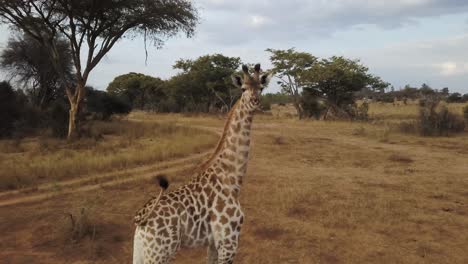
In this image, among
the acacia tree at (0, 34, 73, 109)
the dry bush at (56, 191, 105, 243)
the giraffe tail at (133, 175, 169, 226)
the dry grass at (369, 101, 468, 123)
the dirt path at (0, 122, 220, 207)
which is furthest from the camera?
the dry grass at (369, 101, 468, 123)

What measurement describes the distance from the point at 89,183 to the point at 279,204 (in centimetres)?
423

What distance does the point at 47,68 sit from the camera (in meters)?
27.0

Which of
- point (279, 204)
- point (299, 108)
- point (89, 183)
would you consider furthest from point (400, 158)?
A: point (299, 108)

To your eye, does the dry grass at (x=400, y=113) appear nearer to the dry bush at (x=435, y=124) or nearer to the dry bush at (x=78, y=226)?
the dry bush at (x=435, y=124)

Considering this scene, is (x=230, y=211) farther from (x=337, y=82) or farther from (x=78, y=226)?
Result: (x=337, y=82)

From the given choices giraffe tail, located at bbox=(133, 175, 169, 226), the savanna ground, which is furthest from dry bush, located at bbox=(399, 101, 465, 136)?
giraffe tail, located at bbox=(133, 175, 169, 226)

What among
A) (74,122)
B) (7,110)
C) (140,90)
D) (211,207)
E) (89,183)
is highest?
(140,90)

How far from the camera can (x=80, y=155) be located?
41.1 ft

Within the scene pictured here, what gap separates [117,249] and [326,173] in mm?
5968

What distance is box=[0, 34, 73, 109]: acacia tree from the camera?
89.1ft

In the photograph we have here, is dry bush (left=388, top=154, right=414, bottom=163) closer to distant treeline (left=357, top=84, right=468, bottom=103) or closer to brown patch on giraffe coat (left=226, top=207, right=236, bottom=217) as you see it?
brown patch on giraffe coat (left=226, top=207, right=236, bottom=217)

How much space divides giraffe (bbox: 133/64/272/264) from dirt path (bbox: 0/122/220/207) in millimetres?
5470

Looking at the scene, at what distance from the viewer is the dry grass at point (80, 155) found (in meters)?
9.95

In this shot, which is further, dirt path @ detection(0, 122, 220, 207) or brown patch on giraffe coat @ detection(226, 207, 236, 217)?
dirt path @ detection(0, 122, 220, 207)
